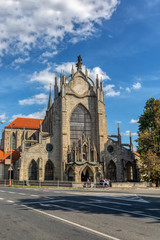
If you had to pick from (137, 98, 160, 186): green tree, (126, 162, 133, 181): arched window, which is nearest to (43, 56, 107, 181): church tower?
(126, 162, 133, 181): arched window

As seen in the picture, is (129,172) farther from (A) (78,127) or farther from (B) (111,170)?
(A) (78,127)

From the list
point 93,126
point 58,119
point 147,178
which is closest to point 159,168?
point 147,178

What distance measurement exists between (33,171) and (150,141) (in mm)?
21228

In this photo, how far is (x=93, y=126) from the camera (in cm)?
4547

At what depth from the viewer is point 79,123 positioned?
4544 cm

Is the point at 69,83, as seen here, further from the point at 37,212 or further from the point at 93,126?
the point at 37,212

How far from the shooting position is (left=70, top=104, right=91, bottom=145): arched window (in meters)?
44.5

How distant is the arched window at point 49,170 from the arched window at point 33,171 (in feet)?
5.98

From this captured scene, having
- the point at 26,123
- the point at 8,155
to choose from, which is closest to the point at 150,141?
the point at 8,155

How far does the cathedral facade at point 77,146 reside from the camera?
131 ft

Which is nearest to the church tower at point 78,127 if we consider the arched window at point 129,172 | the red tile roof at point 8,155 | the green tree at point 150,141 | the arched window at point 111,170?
the arched window at point 111,170

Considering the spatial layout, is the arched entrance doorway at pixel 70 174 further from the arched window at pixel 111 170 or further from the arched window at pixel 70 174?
the arched window at pixel 111 170

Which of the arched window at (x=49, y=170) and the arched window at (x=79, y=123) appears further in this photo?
the arched window at (x=79, y=123)

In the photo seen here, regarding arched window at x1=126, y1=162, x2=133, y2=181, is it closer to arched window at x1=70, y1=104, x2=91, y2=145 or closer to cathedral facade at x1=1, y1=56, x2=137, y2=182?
cathedral facade at x1=1, y1=56, x2=137, y2=182
